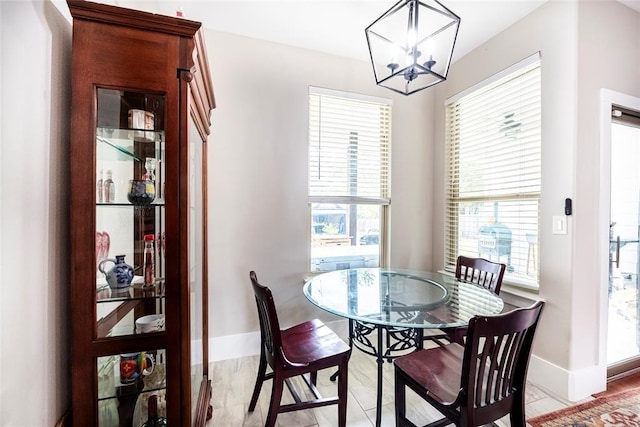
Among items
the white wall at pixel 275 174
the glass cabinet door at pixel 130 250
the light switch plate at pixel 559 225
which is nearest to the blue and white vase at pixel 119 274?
the glass cabinet door at pixel 130 250

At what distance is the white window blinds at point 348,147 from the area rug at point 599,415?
6.69 ft

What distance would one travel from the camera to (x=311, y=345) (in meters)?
1.68

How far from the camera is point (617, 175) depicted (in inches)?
85.7

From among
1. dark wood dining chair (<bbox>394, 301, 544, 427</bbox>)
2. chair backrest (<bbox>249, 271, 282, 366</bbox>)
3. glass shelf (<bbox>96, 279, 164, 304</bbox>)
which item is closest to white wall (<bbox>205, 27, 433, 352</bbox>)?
chair backrest (<bbox>249, 271, 282, 366</bbox>)

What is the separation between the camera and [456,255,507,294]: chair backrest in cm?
202

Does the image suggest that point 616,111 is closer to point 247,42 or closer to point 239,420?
point 247,42

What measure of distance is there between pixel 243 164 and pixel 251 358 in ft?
Answer: 5.71

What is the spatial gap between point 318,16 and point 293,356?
2.48m

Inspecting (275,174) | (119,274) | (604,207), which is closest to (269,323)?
(119,274)

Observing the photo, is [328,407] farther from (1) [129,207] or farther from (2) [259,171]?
(2) [259,171]

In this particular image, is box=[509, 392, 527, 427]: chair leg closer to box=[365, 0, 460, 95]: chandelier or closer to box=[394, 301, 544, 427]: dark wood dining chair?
box=[394, 301, 544, 427]: dark wood dining chair

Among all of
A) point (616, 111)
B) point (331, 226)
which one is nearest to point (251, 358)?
point (331, 226)

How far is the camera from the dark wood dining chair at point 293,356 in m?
1.43

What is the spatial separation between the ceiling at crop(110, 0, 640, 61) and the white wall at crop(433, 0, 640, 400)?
0.30 meters
